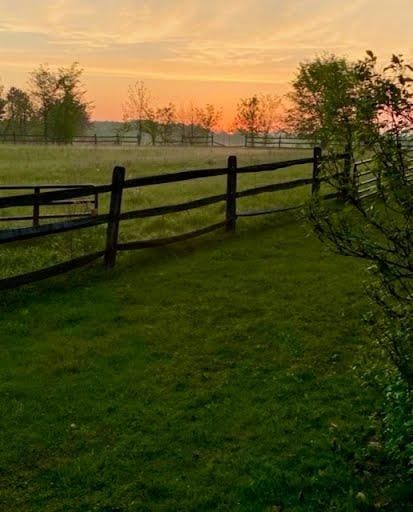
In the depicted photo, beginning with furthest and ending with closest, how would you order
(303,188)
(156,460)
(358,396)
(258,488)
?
1. (303,188)
2. (358,396)
3. (156,460)
4. (258,488)

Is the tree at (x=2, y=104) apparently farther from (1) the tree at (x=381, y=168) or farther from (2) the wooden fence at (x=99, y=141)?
(1) the tree at (x=381, y=168)

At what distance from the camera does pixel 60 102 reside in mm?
55250

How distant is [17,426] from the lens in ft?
14.3

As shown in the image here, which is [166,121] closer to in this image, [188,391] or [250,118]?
[250,118]

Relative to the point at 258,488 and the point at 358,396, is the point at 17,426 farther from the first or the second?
the point at 358,396

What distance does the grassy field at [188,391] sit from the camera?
3.60 meters

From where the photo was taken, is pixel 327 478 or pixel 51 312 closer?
pixel 327 478

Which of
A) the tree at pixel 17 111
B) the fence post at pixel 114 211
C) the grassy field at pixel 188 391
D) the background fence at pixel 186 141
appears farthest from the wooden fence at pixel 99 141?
the grassy field at pixel 188 391

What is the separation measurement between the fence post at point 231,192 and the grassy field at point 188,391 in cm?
218

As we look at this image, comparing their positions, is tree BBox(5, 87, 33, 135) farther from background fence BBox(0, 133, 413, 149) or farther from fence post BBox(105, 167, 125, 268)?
fence post BBox(105, 167, 125, 268)

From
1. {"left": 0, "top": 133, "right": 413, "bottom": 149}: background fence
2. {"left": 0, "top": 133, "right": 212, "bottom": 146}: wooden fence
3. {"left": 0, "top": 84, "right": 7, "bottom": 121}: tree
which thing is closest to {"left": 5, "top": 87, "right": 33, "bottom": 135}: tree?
{"left": 0, "top": 84, "right": 7, "bottom": 121}: tree

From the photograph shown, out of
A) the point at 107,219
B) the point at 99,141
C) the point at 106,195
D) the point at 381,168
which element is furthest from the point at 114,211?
the point at 99,141

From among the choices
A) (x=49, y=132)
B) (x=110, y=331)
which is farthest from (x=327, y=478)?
(x=49, y=132)

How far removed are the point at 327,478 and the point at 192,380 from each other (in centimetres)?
182
